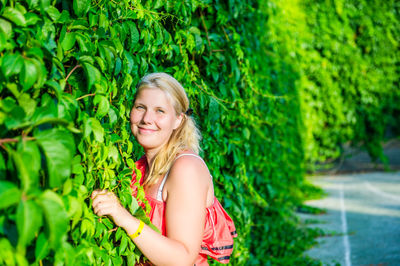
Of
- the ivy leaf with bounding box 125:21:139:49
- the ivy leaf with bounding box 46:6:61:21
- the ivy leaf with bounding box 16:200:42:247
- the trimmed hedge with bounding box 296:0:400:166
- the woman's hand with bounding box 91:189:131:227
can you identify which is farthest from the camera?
the trimmed hedge with bounding box 296:0:400:166

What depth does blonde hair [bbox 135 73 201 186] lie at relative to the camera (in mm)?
2027

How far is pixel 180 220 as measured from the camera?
1.81 m

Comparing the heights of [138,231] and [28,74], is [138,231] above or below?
below

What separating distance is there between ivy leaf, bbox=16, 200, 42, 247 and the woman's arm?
68 cm

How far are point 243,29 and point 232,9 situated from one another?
346 mm

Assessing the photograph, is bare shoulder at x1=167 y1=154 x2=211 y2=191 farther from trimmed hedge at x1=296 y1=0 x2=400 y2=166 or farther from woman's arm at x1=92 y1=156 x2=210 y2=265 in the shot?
trimmed hedge at x1=296 y1=0 x2=400 y2=166

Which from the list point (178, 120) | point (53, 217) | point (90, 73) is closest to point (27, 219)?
point (53, 217)

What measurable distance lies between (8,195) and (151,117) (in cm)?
111

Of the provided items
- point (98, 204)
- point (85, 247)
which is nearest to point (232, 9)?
point (98, 204)

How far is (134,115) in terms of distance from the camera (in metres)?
2.06

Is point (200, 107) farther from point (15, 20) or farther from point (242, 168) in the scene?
point (15, 20)

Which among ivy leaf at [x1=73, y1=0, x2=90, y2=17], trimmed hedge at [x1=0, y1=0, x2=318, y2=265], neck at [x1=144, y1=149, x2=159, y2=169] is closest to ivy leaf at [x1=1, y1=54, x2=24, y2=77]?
trimmed hedge at [x1=0, y1=0, x2=318, y2=265]

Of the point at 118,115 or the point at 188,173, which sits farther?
the point at 188,173

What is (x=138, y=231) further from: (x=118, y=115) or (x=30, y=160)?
(x=30, y=160)
